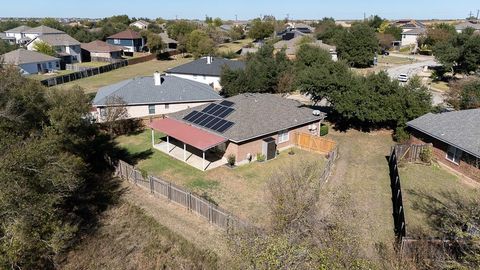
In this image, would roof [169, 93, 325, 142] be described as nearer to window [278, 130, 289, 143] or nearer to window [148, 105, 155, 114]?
window [278, 130, 289, 143]

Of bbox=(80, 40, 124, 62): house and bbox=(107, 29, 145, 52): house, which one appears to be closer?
bbox=(80, 40, 124, 62): house

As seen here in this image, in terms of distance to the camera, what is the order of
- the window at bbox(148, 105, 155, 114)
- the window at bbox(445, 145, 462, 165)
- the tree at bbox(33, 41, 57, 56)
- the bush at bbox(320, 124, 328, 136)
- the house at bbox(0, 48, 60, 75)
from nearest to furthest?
the window at bbox(445, 145, 462, 165), the bush at bbox(320, 124, 328, 136), the window at bbox(148, 105, 155, 114), the house at bbox(0, 48, 60, 75), the tree at bbox(33, 41, 57, 56)

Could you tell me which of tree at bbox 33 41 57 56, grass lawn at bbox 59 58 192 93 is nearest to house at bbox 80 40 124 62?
grass lawn at bbox 59 58 192 93

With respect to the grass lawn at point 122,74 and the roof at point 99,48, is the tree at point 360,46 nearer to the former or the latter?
the grass lawn at point 122,74

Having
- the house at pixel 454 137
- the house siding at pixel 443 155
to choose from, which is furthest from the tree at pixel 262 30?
the house at pixel 454 137

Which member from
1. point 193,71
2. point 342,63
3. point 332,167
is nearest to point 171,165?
point 332,167

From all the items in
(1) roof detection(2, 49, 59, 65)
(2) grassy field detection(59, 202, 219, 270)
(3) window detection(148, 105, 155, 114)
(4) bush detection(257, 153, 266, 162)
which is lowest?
(2) grassy field detection(59, 202, 219, 270)

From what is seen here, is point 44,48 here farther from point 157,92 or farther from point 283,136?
point 283,136

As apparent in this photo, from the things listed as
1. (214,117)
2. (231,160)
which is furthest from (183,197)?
(214,117)
